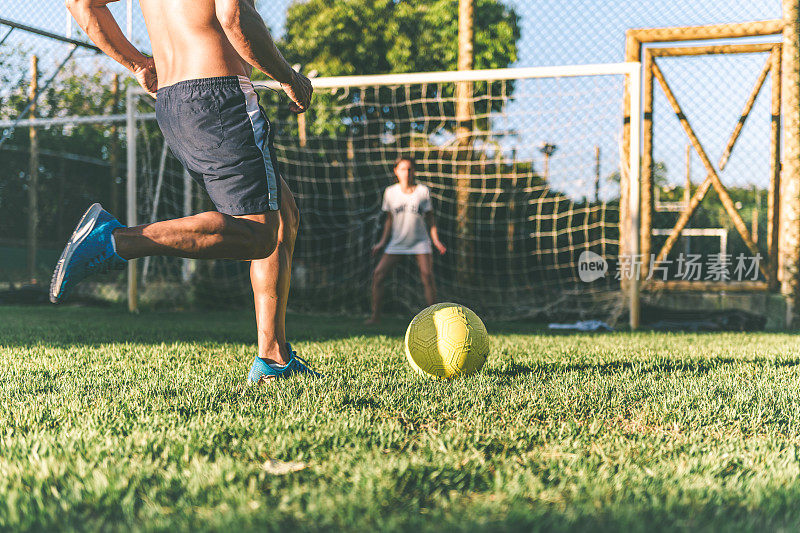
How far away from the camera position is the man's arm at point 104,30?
303 centimetres

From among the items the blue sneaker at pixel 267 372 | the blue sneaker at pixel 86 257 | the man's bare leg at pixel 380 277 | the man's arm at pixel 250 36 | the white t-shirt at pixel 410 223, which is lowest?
the blue sneaker at pixel 267 372

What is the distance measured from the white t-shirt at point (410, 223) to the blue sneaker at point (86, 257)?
508 centimetres

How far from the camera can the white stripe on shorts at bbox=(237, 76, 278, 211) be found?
263 centimetres

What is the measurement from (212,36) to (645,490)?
2272 millimetres

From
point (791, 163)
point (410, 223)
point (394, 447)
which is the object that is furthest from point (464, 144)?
point (394, 447)

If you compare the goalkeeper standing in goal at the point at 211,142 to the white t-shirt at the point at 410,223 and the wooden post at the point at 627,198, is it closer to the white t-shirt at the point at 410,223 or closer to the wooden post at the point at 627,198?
the white t-shirt at the point at 410,223

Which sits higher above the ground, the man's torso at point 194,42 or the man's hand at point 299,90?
the man's torso at point 194,42

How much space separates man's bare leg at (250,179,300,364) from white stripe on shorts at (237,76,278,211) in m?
0.29

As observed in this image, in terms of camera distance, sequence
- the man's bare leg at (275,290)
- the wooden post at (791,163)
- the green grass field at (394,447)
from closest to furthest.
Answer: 1. the green grass field at (394,447)
2. the man's bare leg at (275,290)
3. the wooden post at (791,163)

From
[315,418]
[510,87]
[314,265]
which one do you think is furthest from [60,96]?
[315,418]

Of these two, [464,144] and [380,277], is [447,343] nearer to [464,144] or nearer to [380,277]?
[380,277]

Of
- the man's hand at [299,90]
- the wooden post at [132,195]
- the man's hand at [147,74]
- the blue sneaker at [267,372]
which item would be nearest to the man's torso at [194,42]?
the man's hand at [299,90]

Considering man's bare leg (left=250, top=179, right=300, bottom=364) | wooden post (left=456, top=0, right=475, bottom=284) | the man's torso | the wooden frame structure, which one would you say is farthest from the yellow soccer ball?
wooden post (left=456, top=0, right=475, bottom=284)

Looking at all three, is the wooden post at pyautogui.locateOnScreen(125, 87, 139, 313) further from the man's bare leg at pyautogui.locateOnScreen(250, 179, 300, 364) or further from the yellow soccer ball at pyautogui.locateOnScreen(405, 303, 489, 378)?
the yellow soccer ball at pyautogui.locateOnScreen(405, 303, 489, 378)
